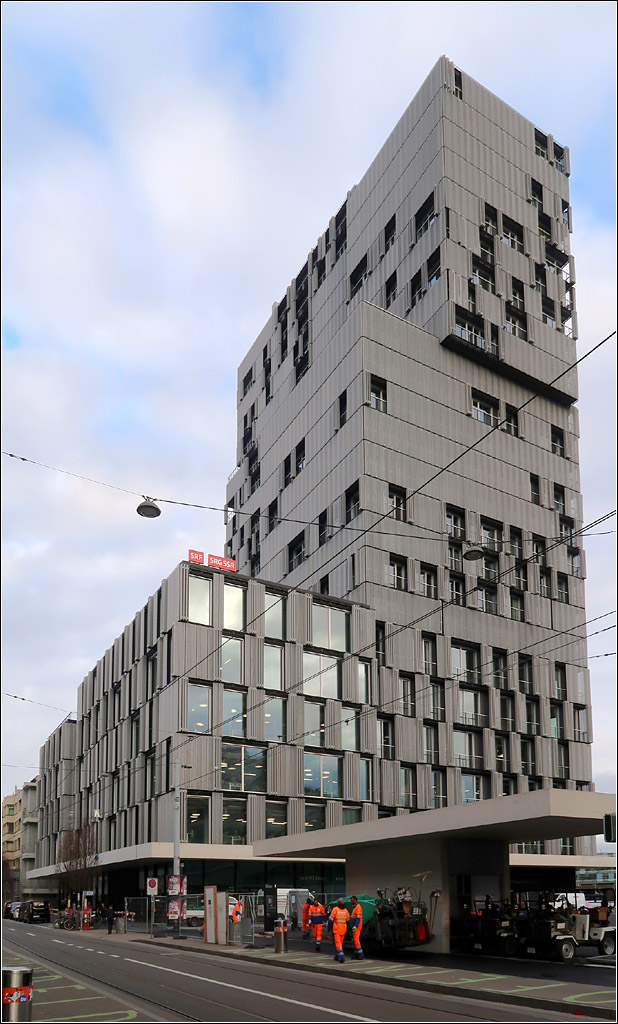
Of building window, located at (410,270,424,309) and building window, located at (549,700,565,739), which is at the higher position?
building window, located at (410,270,424,309)

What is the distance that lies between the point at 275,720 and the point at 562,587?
93.0ft

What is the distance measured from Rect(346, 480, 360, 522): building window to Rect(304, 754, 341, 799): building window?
16.2 m

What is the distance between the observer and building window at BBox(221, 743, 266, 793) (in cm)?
5878

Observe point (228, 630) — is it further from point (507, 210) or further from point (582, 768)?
point (507, 210)

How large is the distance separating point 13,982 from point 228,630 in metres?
48.0

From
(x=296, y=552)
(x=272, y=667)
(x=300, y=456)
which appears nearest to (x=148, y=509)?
(x=272, y=667)

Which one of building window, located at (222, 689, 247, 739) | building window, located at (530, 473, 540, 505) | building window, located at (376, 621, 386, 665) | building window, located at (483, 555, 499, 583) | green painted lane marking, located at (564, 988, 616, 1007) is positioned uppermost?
building window, located at (530, 473, 540, 505)

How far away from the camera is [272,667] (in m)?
63.2

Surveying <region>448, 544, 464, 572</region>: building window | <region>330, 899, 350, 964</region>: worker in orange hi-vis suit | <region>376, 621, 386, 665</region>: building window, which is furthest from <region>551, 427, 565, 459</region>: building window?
<region>330, 899, 350, 964</region>: worker in orange hi-vis suit

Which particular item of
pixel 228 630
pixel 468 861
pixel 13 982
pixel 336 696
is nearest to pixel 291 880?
pixel 336 696

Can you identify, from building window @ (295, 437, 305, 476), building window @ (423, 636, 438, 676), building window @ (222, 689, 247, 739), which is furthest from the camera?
building window @ (295, 437, 305, 476)

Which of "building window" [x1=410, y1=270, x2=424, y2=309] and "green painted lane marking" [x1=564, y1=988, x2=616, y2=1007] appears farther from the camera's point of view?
"building window" [x1=410, y1=270, x2=424, y2=309]

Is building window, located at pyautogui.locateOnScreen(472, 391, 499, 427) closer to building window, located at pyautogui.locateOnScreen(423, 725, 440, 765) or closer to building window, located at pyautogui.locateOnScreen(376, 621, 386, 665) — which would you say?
building window, located at pyautogui.locateOnScreen(376, 621, 386, 665)

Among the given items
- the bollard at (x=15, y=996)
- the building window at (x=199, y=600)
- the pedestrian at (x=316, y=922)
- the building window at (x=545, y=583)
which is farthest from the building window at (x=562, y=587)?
the bollard at (x=15, y=996)
